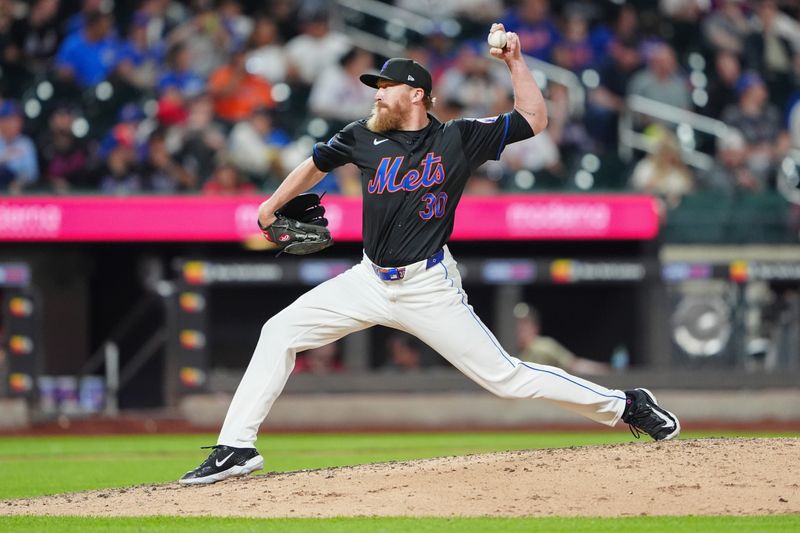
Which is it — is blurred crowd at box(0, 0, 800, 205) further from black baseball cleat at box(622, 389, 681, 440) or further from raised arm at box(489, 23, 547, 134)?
raised arm at box(489, 23, 547, 134)

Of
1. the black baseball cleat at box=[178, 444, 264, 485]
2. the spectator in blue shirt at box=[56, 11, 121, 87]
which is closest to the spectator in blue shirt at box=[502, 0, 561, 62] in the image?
the spectator in blue shirt at box=[56, 11, 121, 87]

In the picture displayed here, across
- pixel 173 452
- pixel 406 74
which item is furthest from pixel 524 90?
pixel 173 452

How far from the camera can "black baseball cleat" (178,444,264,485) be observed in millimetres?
6797

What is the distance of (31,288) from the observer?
46.2ft

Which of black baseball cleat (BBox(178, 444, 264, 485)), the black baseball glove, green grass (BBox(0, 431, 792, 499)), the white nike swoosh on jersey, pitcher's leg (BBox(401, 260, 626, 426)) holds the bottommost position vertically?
green grass (BBox(0, 431, 792, 499))

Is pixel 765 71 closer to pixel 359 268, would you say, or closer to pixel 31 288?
pixel 31 288

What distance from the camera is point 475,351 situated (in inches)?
260

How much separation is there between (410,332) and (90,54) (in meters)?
9.91

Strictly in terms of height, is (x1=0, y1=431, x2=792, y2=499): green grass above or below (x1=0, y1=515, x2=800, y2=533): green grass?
below

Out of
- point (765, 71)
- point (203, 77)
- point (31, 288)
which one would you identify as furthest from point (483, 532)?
point (765, 71)

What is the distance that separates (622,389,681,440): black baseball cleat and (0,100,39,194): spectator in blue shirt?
28.7ft

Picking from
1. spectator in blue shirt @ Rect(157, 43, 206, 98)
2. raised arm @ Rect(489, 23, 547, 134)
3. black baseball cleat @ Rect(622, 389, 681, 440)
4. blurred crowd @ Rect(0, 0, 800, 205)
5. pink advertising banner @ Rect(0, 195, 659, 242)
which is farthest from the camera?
spectator in blue shirt @ Rect(157, 43, 206, 98)

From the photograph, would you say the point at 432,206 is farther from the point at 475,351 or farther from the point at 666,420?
the point at 666,420

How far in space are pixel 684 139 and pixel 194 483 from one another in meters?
10.3
